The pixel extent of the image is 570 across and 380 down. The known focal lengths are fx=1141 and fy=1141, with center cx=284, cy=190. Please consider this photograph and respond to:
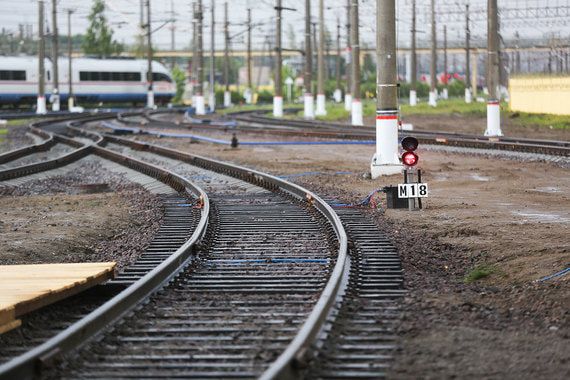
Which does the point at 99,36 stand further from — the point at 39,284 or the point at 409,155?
the point at 39,284

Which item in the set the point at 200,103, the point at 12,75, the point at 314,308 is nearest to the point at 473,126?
the point at 200,103

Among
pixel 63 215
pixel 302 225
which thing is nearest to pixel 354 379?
pixel 302 225

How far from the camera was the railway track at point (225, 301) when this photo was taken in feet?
22.8

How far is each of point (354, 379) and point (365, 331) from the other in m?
1.40

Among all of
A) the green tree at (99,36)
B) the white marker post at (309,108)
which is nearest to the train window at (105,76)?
the white marker post at (309,108)

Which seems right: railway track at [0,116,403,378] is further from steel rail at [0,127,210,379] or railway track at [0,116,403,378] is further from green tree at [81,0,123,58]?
green tree at [81,0,123,58]

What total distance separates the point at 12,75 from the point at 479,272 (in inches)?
→ 2643

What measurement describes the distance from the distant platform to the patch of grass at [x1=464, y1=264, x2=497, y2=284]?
131 inches

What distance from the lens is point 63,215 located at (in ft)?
56.2

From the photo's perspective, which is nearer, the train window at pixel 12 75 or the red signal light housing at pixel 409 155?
the red signal light housing at pixel 409 155

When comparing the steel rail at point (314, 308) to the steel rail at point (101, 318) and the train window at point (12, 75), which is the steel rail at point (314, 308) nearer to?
the steel rail at point (101, 318)

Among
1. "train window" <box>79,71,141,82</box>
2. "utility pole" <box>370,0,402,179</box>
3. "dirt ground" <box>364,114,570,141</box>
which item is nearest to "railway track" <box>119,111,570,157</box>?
"dirt ground" <box>364,114,570,141</box>

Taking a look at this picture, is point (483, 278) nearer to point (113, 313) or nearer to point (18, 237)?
point (113, 313)

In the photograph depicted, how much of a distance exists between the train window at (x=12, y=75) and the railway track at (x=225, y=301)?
59.1m
